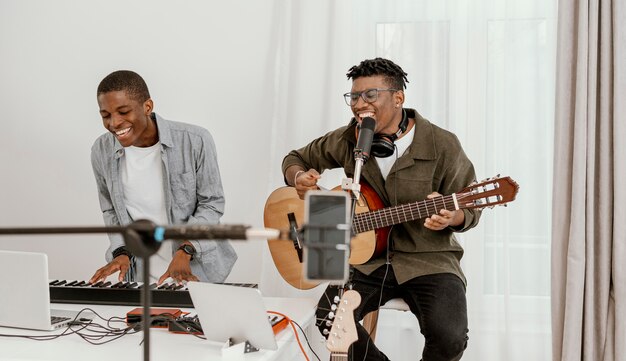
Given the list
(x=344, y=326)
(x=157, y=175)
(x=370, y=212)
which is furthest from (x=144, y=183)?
(x=344, y=326)

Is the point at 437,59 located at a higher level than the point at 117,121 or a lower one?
higher

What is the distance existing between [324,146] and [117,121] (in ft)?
2.88

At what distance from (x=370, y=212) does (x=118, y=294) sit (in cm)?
97

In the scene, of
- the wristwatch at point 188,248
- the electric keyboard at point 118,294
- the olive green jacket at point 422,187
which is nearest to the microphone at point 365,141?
the olive green jacket at point 422,187

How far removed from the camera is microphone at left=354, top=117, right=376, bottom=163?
2221 millimetres

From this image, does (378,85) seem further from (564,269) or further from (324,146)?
(564,269)

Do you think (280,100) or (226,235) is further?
(280,100)

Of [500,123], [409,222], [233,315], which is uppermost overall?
[500,123]

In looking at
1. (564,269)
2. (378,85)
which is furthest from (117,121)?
(564,269)

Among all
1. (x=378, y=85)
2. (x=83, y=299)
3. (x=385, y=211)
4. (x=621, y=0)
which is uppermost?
(x=621, y=0)

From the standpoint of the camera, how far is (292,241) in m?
2.83

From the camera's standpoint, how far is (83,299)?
239 centimetres

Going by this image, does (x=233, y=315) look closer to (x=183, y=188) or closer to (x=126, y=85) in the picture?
(x=183, y=188)

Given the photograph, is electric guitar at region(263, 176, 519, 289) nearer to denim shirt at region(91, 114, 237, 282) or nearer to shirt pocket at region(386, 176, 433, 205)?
shirt pocket at region(386, 176, 433, 205)
